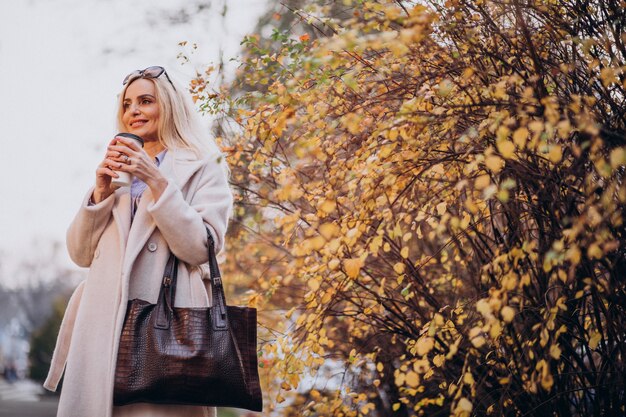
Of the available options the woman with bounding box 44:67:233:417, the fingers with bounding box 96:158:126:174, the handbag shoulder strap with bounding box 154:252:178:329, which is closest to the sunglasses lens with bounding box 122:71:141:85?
the woman with bounding box 44:67:233:417

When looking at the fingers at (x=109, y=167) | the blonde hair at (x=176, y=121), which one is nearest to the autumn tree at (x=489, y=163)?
the blonde hair at (x=176, y=121)

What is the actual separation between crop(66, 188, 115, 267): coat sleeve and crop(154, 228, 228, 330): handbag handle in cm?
34

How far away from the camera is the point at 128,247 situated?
2.36m

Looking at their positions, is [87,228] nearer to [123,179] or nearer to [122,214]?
[122,214]

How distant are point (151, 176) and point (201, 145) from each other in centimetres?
48

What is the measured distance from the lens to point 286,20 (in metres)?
7.61

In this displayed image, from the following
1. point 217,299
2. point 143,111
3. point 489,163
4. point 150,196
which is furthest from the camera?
point 143,111

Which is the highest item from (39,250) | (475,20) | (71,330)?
(39,250)

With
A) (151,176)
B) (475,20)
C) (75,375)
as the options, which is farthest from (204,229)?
(475,20)

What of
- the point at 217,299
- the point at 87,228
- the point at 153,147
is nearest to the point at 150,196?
the point at 87,228

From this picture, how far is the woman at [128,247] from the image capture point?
2262 mm

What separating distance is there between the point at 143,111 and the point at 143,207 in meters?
0.47

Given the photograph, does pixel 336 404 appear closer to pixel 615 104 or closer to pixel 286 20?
pixel 615 104

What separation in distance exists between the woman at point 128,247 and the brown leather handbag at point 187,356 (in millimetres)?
61
